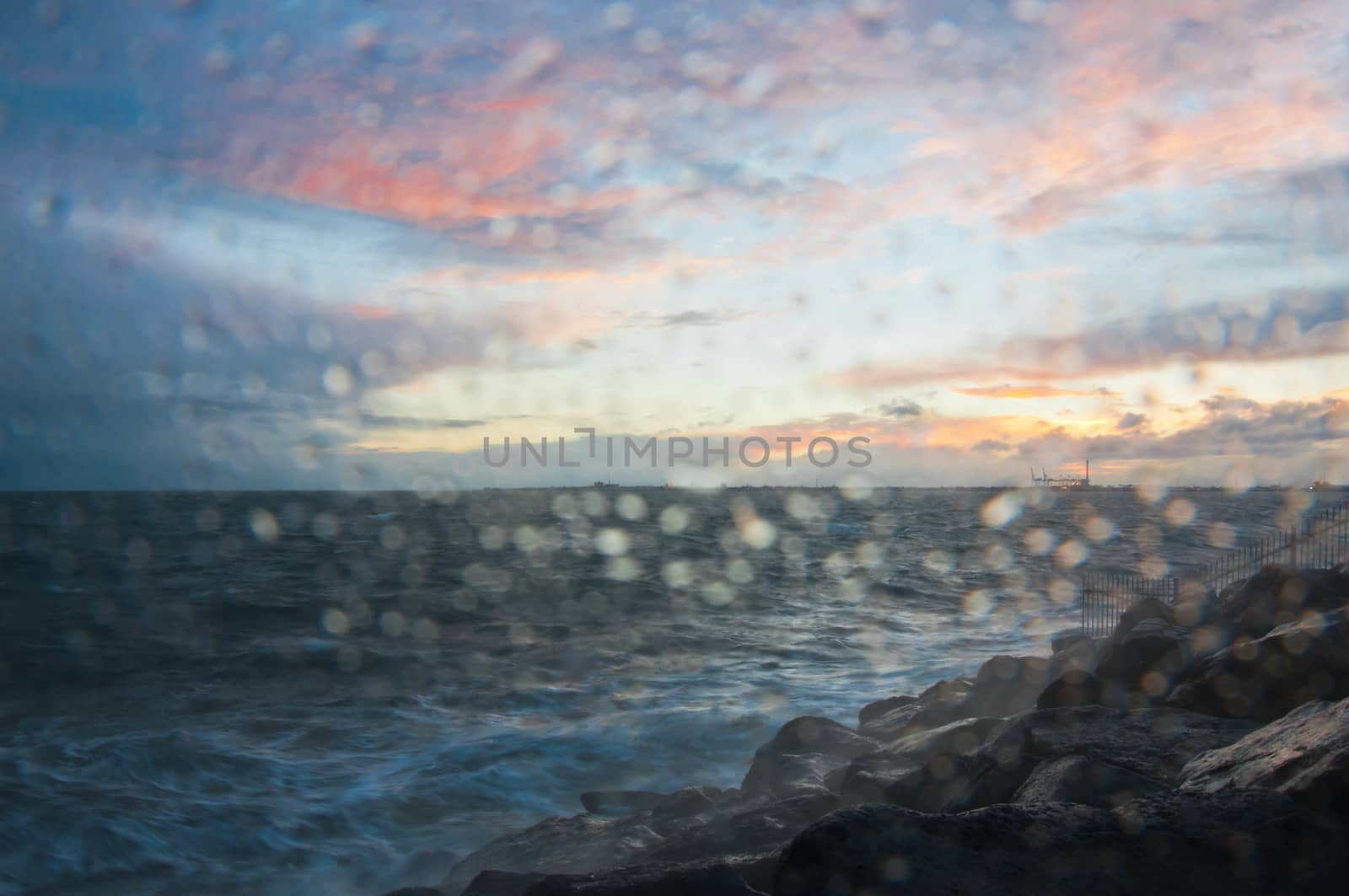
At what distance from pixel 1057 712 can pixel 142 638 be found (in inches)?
928

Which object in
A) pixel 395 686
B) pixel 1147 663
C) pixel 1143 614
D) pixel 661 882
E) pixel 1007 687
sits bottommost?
pixel 395 686

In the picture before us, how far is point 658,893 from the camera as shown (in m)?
4.76

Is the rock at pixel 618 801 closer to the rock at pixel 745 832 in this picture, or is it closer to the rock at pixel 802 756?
the rock at pixel 802 756

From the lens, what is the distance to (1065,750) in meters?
6.00

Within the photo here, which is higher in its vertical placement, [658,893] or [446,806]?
[658,893]

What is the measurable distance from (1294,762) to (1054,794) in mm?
1198

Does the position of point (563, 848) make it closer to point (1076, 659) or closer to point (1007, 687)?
point (1007, 687)

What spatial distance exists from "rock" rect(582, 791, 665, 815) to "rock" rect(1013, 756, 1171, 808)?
17.4ft

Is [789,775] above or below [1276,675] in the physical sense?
→ below

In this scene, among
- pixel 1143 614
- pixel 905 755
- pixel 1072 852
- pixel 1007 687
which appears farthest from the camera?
pixel 1143 614

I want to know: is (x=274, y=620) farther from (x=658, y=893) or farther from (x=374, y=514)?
(x=374, y=514)

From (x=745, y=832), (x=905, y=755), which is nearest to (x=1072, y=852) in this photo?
(x=745, y=832)

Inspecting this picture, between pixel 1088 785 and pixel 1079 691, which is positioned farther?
pixel 1079 691

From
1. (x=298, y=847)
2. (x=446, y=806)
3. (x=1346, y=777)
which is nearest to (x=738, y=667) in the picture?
(x=446, y=806)
